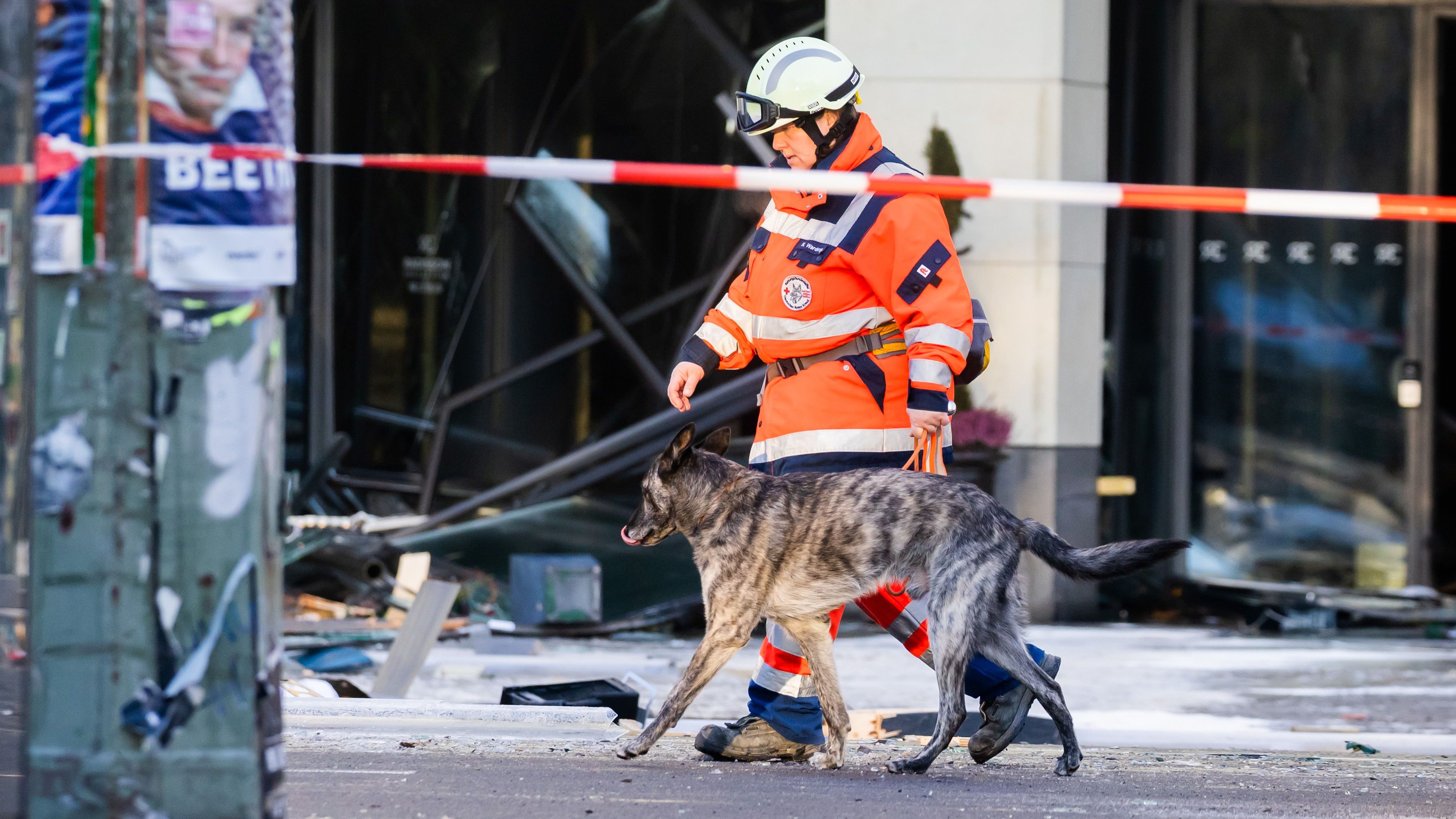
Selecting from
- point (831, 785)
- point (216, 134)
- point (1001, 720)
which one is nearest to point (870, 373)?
point (1001, 720)

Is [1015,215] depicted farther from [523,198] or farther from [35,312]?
[35,312]

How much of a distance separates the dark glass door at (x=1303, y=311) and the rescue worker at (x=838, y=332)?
5626 mm

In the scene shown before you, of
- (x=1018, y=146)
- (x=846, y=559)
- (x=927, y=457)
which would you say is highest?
(x=1018, y=146)

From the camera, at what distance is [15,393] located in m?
2.58

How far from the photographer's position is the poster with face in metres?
2.56

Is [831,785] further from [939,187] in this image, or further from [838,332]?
[939,187]

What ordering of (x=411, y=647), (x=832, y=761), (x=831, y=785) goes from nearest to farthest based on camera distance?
(x=831, y=785) → (x=832, y=761) → (x=411, y=647)

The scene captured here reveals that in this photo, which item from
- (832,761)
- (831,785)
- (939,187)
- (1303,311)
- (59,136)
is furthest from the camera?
(1303,311)

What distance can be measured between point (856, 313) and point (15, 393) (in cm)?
235

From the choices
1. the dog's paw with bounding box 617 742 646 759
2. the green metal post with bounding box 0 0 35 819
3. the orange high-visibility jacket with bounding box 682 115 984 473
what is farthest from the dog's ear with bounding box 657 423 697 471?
the green metal post with bounding box 0 0 35 819

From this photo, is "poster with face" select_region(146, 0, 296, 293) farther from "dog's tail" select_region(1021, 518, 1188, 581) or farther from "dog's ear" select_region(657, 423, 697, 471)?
"dog's tail" select_region(1021, 518, 1188, 581)

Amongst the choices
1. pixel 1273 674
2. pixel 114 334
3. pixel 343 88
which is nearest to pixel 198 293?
pixel 114 334

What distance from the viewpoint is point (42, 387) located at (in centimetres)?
257

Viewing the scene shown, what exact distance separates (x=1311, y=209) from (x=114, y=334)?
7.42ft
